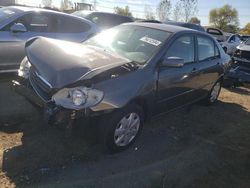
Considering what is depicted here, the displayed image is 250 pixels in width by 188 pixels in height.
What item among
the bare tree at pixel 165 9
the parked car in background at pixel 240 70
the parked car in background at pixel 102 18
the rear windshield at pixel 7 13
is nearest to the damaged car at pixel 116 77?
the rear windshield at pixel 7 13

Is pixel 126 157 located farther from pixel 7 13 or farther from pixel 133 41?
pixel 7 13

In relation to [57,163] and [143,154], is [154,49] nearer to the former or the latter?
[143,154]

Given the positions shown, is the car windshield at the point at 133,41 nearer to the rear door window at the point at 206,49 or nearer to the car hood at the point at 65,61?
the car hood at the point at 65,61

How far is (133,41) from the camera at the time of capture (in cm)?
513

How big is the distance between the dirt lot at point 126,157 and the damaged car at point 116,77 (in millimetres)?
373

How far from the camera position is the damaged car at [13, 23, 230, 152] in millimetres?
3740

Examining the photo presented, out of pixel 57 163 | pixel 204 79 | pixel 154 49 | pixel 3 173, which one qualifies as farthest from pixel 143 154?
pixel 204 79

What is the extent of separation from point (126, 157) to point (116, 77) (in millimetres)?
1102

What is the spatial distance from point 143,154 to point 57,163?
1.22 meters

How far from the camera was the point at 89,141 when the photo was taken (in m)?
4.39

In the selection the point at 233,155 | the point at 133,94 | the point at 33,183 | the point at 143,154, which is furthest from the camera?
the point at 233,155

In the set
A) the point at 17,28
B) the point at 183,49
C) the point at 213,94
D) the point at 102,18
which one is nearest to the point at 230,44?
the point at 102,18

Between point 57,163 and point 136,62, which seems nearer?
point 57,163

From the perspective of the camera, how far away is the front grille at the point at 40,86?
3.91 meters
